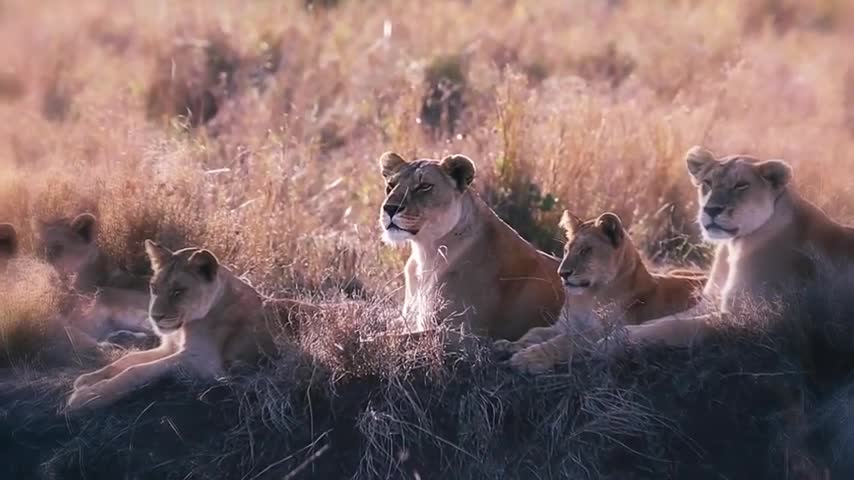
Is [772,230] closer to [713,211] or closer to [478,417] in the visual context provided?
[713,211]

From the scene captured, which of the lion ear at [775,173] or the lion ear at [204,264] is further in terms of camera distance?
the lion ear at [775,173]

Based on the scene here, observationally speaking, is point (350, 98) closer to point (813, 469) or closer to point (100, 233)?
point (100, 233)

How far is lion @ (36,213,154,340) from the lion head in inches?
107

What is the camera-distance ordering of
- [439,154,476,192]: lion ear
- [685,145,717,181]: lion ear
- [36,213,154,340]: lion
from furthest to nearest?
Result: 1. [36,213,154,340]: lion
2. [685,145,717,181]: lion ear
3. [439,154,476,192]: lion ear

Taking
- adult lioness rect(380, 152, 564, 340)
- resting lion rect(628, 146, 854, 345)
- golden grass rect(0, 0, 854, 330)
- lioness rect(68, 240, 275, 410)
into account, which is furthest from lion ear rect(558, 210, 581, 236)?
lioness rect(68, 240, 275, 410)

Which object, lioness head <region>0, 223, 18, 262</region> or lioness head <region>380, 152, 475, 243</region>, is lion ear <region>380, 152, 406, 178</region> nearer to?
lioness head <region>380, 152, 475, 243</region>

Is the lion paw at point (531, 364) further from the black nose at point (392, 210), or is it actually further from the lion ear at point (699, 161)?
the lion ear at point (699, 161)

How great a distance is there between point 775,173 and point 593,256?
107cm

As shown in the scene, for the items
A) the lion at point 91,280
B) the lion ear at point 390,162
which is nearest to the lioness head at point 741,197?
the lion ear at point 390,162

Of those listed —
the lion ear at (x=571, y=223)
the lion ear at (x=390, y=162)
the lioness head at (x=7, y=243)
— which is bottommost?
the lioness head at (x=7, y=243)

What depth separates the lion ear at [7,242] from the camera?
28.0 ft

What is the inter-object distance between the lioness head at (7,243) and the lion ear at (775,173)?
4704 mm

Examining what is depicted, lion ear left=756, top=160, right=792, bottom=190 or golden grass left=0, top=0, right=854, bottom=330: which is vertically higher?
lion ear left=756, top=160, right=792, bottom=190

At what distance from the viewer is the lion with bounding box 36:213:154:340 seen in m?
8.16
